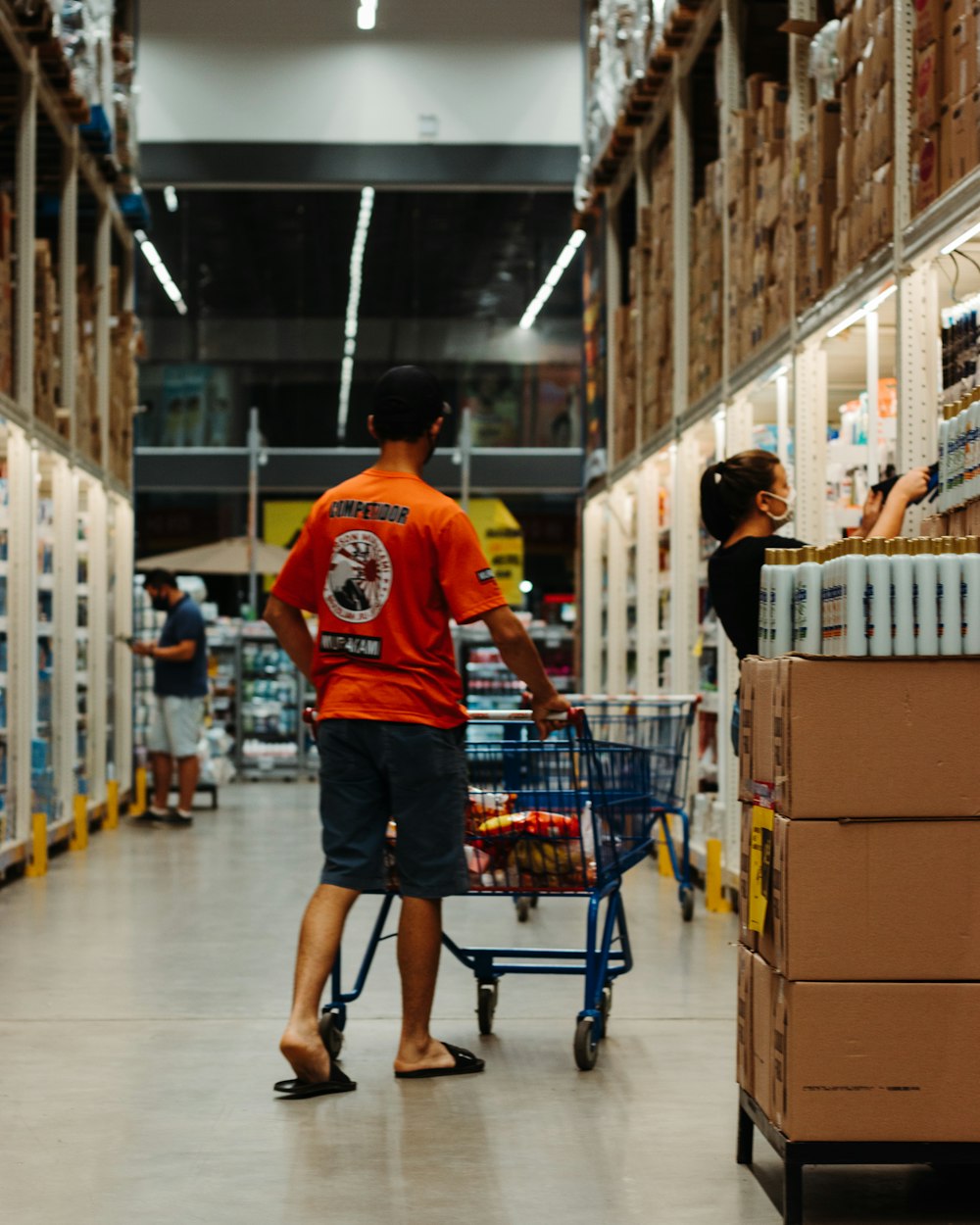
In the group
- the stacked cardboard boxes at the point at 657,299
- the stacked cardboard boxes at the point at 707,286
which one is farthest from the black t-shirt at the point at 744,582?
the stacked cardboard boxes at the point at 657,299

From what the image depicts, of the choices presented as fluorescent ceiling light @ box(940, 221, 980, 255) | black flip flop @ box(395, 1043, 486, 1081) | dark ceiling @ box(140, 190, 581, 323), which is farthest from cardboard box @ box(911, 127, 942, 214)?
dark ceiling @ box(140, 190, 581, 323)

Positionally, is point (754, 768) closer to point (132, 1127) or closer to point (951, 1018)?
point (951, 1018)

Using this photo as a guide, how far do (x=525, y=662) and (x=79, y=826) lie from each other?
7.09 m

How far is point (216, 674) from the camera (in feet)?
59.4

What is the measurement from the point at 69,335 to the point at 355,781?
24.7 ft

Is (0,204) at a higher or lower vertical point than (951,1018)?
higher

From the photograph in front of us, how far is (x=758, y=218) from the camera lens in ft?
27.1

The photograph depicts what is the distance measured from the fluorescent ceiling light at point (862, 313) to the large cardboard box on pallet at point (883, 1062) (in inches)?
127

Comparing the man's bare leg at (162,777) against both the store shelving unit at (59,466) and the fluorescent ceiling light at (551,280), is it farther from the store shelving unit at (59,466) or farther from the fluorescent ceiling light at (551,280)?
the fluorescent ceiling light at (551,280)

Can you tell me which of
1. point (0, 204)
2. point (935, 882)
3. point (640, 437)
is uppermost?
point (0, 204)

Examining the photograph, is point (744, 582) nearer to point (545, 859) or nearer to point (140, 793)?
point (545, 859)

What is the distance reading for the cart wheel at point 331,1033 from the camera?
16.0ft

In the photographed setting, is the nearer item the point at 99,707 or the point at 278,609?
the point at 278,609

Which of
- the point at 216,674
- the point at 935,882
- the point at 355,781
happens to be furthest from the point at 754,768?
the point at 216,674
